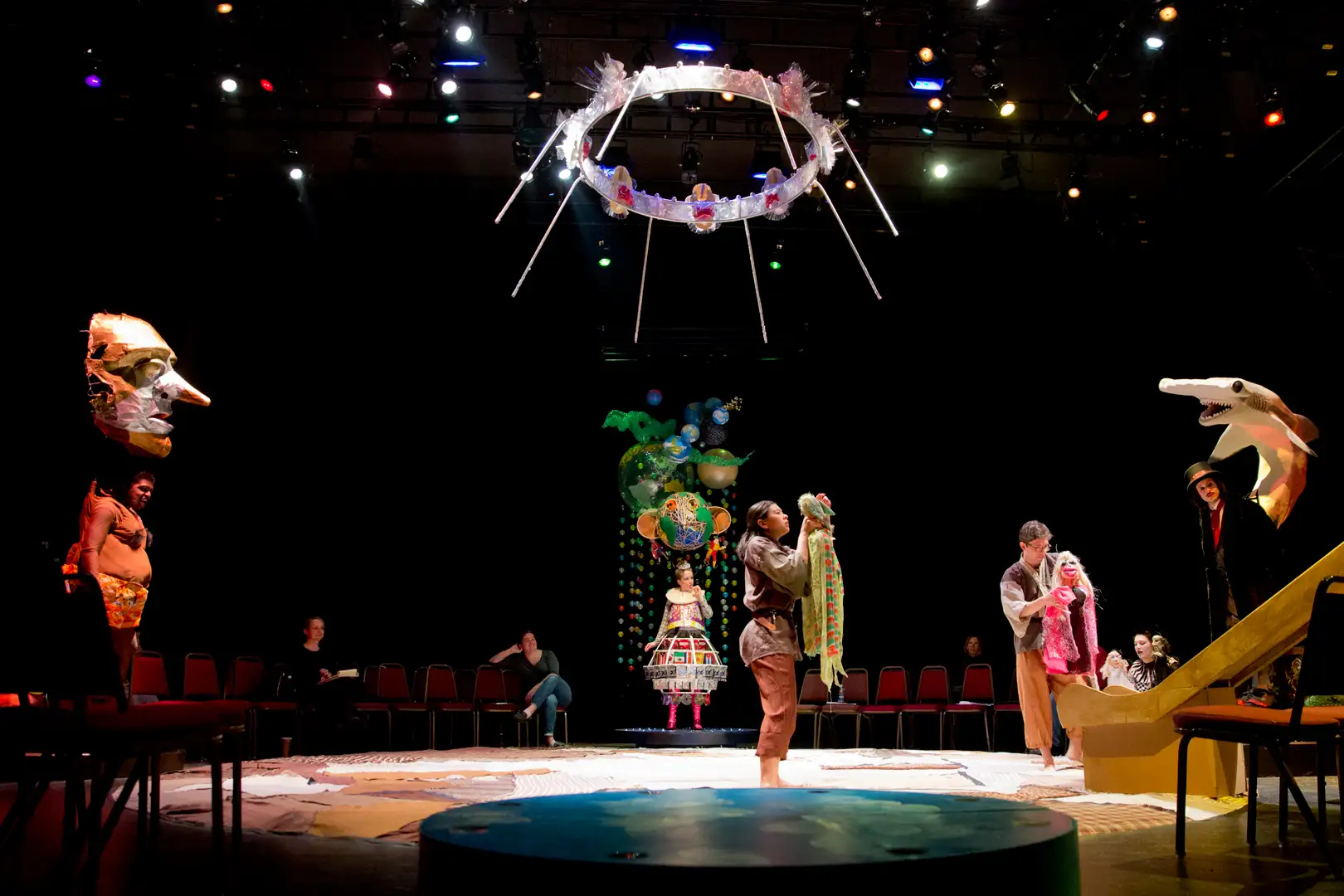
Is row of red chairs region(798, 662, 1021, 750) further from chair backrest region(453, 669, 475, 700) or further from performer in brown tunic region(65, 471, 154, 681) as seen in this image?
performer in brown tunic region(65, 471, 154, 681)

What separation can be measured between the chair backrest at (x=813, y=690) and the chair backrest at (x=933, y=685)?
35.2 inches

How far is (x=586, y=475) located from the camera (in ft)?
37.6

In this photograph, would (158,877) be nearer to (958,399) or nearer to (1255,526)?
(1255,526)

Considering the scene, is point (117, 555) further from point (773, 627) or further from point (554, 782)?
point (773, 627)

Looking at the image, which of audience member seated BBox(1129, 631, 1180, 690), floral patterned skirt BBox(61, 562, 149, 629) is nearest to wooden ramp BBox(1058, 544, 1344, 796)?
audience member seated BBox(1129, 631, 1180, 690)

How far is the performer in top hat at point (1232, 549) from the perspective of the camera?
16.7 feet

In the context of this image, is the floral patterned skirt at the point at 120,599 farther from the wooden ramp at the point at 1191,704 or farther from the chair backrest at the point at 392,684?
the wooden ramp at the point at 1191,704

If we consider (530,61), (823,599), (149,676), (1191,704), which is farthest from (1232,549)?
(149,676)

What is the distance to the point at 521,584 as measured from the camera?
1125 centimetres

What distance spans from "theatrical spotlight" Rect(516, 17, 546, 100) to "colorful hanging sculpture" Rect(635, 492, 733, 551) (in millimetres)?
4550

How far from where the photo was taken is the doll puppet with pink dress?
625cm

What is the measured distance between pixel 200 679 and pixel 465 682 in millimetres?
2899

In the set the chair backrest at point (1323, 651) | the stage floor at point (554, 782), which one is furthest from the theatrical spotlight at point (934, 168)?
the chair backrest at point (1323, 651)

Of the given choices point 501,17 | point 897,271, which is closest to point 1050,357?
point 897,271
